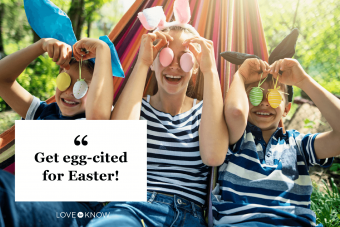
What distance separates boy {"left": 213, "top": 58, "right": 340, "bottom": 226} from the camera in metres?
1.16

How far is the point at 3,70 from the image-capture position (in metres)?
1.38

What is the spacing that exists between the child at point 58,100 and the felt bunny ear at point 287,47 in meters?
0.87

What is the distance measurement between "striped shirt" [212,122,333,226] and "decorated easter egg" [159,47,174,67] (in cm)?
52

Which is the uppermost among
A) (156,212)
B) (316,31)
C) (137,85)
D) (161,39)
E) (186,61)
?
(316,31)

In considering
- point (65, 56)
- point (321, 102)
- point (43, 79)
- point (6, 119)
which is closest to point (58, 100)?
point (65, 56)

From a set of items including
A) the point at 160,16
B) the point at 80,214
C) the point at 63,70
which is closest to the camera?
the point at 80,214

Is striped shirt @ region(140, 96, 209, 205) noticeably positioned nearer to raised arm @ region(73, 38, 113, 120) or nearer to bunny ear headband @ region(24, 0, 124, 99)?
raised arm @ region(73, 38, 113, 120)

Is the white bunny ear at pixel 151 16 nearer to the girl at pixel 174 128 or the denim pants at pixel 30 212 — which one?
the girl at pixel 174 128

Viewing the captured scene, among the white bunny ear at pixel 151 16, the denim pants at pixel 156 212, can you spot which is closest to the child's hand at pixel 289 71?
the white bunny ear at pixel 151 16

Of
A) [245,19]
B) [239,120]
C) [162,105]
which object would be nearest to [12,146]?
[162,105]

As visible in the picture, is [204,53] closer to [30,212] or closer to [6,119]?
[30,212]

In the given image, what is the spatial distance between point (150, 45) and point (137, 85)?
8.0 inches

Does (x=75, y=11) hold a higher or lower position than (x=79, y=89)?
higher

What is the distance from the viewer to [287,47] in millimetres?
1351
